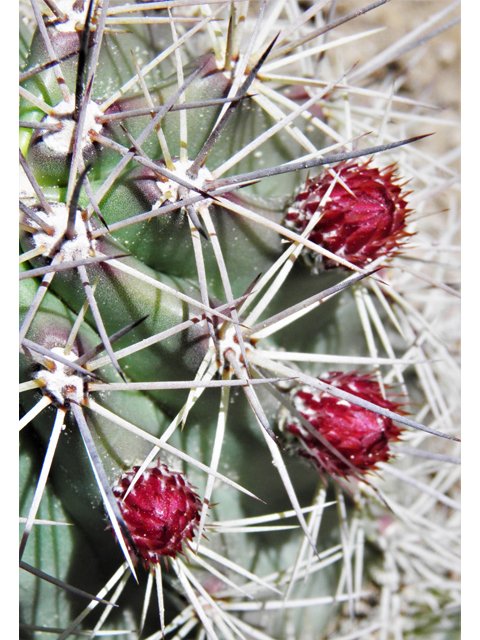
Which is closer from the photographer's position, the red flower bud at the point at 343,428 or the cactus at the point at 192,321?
the cactus at the point at 192,321

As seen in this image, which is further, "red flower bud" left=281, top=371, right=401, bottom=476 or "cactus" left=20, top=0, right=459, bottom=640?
"red flower bud" left=281, top=371, right=401, bottom=476

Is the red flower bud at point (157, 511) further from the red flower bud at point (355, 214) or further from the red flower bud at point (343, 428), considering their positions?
the red flower bud at point (355, 214)

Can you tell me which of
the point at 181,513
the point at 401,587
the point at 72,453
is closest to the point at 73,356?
the point at 72,453

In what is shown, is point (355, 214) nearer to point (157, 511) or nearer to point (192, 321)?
point (192, 321)

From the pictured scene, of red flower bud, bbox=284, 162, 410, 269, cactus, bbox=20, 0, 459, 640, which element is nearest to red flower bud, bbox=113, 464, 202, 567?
cactus, bbox=20, 0, 459, 640

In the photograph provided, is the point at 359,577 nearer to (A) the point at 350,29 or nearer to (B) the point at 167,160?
(B) the point at 167,160

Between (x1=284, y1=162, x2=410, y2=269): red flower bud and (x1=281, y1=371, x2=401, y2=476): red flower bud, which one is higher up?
(x1=284, y1=162, x2=410, y2=269): red flower bud

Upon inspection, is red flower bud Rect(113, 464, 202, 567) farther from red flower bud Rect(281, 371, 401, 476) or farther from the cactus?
red flower bud Rect(281, 371, 401, 476)

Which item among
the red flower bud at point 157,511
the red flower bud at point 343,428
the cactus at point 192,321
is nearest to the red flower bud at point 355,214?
the cactus at point 192,321

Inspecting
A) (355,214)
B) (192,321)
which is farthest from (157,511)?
(355,214)

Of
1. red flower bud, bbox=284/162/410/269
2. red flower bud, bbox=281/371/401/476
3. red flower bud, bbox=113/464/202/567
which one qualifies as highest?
red flower bud, bbox=284/162/410/269
